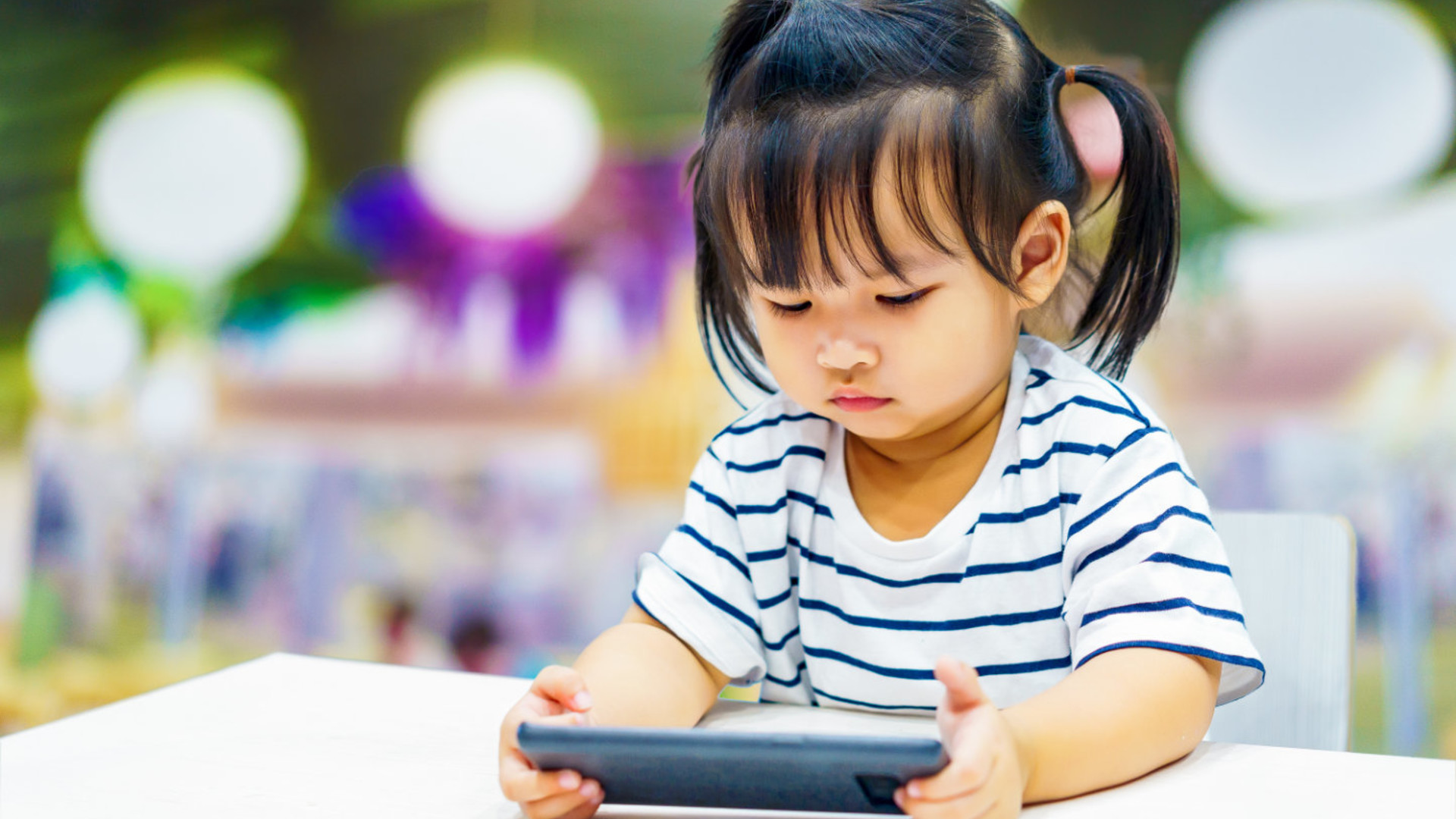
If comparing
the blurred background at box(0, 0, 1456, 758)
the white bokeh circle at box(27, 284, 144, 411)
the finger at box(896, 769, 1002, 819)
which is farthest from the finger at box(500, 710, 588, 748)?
the white bokeh circle at box(27, 284, 144, 411)

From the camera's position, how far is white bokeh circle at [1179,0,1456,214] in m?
1.71

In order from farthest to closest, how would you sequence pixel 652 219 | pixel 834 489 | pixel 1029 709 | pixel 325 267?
pixel 325 267, pixel 652 219, pixel 834 489, pixel 1029 709

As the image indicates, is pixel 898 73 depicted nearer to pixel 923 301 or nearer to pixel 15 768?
pixel 923 301

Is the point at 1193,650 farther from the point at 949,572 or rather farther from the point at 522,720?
the point at 522,720

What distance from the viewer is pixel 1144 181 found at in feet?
2.53

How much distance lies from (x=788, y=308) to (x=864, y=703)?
0.90 feet

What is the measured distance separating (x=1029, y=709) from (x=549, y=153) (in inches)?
71.8

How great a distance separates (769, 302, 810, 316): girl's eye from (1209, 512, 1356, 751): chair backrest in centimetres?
43

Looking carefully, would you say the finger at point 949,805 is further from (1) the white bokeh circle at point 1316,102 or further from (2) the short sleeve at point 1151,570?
(1) the white bokeh circle at point 1316,102

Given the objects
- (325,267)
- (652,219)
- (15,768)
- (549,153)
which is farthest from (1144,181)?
(325,267)

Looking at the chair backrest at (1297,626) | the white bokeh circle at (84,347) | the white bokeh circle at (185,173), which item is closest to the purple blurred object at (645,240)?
the white bokeh circle at (185,173)

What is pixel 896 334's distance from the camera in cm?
62

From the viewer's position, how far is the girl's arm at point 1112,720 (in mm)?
465

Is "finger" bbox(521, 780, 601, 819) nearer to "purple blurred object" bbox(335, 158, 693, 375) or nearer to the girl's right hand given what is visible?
the girl's right hand
